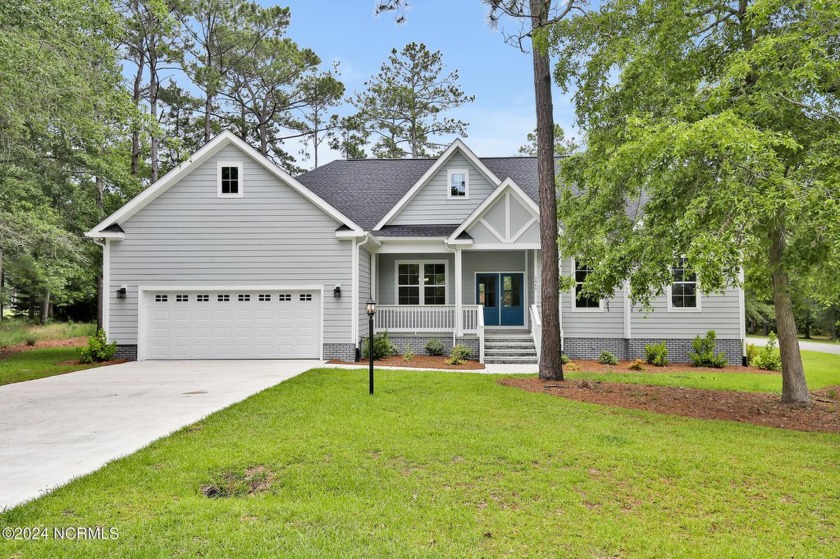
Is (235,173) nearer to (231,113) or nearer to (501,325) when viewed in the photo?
(501,325)

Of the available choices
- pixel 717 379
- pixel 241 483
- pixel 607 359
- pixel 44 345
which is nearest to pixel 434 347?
pixel 607 359

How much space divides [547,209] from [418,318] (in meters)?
5.87

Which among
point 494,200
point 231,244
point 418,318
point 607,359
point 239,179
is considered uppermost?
point 239,179

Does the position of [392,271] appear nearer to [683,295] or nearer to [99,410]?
[683,295]

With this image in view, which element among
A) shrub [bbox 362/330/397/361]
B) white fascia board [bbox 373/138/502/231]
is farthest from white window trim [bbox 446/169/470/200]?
shrub [bbox 362/330/397/361]

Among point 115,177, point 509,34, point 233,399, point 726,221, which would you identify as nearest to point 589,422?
point 726,221

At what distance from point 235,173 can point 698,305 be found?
13621 millimetres

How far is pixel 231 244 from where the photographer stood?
46.0 ft

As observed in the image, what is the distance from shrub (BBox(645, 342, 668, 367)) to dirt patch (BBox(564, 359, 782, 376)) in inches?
7.8

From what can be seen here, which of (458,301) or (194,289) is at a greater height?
(194,289)

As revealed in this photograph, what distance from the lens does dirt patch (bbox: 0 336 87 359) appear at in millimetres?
Result: 17859

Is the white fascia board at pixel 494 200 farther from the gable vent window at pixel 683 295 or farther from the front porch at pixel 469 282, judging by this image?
the gable vent window at pixel 683 295

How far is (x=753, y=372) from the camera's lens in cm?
1357

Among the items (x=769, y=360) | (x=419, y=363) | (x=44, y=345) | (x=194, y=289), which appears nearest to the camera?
(x=419, y=363)
